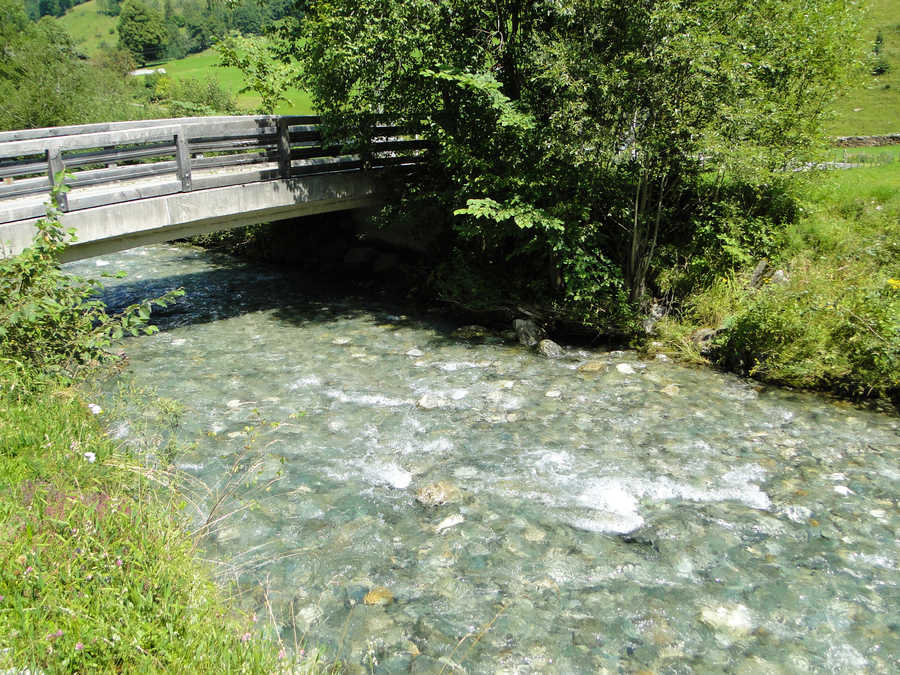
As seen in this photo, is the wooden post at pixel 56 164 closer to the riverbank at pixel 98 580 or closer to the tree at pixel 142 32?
the riverbank at pixel 98 580

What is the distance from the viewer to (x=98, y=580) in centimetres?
409

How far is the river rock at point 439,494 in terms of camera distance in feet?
23.0

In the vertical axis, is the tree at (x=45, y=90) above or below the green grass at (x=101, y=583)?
above

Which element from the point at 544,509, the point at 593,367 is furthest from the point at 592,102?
the point at 544,509

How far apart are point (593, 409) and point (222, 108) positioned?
2963cm

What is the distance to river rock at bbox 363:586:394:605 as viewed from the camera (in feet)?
18.0

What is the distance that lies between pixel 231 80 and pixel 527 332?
173 feet

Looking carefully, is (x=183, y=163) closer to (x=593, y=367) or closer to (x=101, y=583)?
(x=593, y=367)

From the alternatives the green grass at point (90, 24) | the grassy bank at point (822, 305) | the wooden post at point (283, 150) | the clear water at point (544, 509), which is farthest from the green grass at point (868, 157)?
the green grass at point (90, 24)

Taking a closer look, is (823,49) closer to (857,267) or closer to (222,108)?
(857,267)

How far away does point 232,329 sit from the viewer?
1283cm

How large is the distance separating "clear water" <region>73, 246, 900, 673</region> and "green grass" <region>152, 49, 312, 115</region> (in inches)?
327

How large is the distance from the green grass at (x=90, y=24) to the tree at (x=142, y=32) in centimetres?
1822

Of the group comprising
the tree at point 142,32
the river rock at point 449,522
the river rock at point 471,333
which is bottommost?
the river rock at point 471,333
